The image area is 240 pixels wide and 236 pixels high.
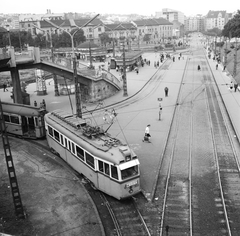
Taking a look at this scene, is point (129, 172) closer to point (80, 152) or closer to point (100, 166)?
point (100, 166)

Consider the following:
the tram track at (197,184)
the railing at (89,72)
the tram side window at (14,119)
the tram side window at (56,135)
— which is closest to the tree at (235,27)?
the railing at (89,72)

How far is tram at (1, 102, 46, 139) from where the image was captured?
2369 centimetres

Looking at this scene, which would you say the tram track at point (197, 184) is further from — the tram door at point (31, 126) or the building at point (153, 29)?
the building at point (153, 29)

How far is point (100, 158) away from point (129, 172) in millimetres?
1519

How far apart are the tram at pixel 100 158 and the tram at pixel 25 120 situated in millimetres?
4928

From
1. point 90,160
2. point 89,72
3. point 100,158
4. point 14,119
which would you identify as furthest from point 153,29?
point 100,158

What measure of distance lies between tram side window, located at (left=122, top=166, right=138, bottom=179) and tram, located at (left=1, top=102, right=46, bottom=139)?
455 inches

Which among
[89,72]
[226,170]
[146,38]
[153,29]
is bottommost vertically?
[226,170]

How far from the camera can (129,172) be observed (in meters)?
14.2

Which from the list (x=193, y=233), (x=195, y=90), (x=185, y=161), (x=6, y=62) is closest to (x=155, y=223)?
A: (x=193, y=233)

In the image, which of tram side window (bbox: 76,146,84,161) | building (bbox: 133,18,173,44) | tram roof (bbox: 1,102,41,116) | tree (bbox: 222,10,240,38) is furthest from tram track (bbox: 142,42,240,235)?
building (bbox: 133,18,173,44)

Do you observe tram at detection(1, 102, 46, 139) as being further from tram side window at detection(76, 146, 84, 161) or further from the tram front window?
the tram front window

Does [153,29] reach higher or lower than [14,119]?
higher

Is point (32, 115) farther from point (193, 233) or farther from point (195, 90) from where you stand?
point (195, 90)
